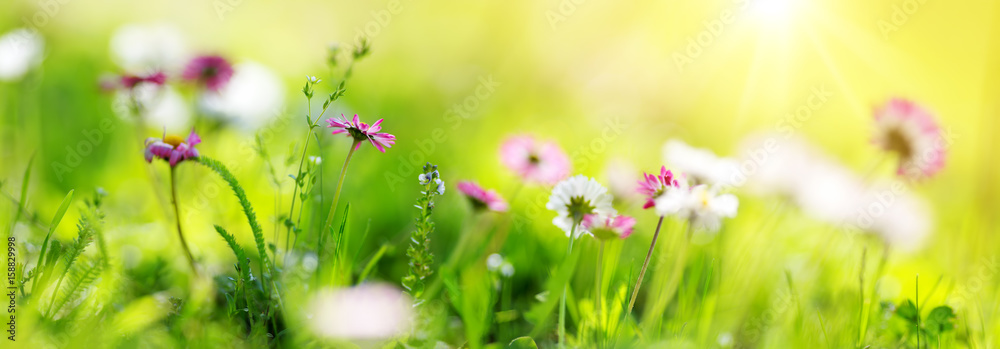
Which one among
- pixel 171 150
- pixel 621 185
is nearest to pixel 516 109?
pixel 621 185

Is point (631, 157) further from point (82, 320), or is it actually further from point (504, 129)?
point (82, 320)

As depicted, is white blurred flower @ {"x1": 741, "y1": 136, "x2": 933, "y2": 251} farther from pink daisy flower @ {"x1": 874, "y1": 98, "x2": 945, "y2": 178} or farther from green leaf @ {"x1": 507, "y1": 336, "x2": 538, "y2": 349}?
green leaf @ {"x1": 507, "y1": 336, "x2": 538, "y2": 349}

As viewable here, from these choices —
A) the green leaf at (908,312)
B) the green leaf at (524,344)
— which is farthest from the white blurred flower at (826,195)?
the green leaf at (524,344)

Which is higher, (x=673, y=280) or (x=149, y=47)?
(x=149, y=47)

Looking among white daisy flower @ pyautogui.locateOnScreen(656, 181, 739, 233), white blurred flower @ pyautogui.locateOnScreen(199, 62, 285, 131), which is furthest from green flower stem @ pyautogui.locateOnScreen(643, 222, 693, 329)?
white blurred flower @ pyautogui.locateOnScreen(199, 62, 285, 131)

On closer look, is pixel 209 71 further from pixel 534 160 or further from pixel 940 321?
pixel 940 321
